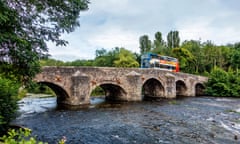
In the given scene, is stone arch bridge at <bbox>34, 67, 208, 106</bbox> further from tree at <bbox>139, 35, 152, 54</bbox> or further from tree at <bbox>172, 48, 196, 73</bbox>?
tree at <bbox>139, 35, 152, 54</bbox>

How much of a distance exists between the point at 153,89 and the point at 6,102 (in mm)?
22036

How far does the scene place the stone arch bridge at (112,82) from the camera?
1781 cm

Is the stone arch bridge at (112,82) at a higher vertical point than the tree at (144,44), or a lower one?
lower

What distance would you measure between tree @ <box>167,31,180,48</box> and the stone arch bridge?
28.2 metres

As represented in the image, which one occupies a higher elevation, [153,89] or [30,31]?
[30,31]

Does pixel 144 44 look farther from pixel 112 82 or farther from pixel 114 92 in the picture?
pixel 112 82

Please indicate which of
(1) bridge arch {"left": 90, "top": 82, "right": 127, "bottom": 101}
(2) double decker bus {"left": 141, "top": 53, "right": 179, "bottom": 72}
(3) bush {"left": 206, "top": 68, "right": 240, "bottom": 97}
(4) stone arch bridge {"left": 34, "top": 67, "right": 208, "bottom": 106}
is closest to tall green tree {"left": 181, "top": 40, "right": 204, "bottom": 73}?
(3) bush {"left": 206, "top": 68, "right": 240, "bottom": 97}

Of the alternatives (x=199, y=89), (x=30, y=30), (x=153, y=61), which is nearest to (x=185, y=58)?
(x=199, y=89)

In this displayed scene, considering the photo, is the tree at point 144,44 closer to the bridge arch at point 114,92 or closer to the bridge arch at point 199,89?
the bridge arch at point 199,89

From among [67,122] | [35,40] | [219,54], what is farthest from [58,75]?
[219,54]

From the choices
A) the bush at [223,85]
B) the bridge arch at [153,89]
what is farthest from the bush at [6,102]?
the bush at [223,85]

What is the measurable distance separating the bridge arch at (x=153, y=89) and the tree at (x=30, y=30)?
21.5 m

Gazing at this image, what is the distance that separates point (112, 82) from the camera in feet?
70.2

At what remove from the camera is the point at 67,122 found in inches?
492
